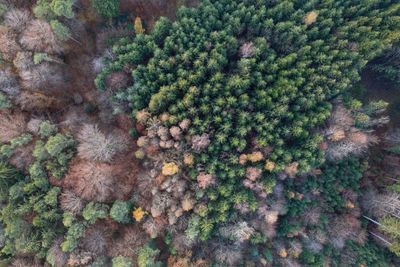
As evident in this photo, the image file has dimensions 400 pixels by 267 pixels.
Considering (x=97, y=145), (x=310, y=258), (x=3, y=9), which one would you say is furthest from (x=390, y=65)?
(x=3, y=9)

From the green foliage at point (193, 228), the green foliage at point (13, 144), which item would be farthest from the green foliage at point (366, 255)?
the green foliage at point (13, 144)

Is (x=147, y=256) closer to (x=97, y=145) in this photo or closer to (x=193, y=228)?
(x=193, y=228)

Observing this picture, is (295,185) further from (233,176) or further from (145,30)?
(145,30)

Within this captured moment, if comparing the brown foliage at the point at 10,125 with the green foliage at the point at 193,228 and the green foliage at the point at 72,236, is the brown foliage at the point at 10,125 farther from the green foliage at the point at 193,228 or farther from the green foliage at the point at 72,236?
the green foliage at the point at 193,228

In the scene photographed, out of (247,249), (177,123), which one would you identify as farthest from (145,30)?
(247,249)

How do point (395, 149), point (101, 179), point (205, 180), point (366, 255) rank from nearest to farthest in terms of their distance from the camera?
point (205, 180) → point (101, 179) → point (366, 255) → point (395, 149)

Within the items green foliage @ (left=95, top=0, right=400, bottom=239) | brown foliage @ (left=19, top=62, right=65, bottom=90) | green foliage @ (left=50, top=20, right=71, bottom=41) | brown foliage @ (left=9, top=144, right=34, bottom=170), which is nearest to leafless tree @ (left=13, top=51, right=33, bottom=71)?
brown foliage @ (left=19, top=62, right=65, bottom=90)

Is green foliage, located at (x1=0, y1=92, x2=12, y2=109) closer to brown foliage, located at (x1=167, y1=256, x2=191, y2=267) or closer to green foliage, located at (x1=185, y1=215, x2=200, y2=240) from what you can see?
green foliage, located at (x1=185, y1=215, x2=200, y2=240)
